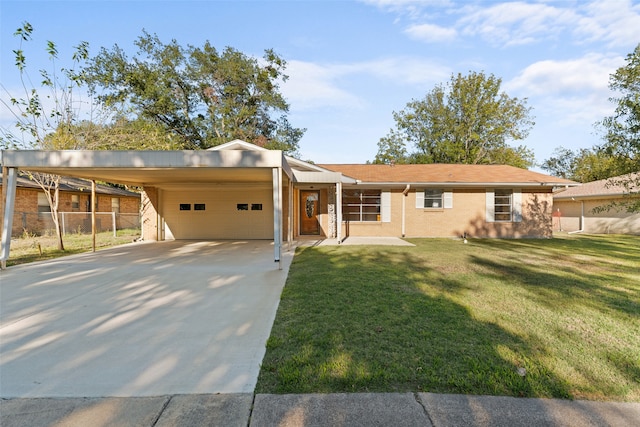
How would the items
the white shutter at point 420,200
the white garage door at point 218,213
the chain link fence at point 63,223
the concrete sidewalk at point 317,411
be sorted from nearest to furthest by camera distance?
the concrete sidewalk at point 317,411
the white garage door at point 218,213
the white shutter at point 420,200
the chain link fence at point 63,223

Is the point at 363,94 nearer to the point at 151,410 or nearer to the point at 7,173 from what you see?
the point at 7,173

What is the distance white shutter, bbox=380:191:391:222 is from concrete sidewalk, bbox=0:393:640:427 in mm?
12037

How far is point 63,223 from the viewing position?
45.3 feet

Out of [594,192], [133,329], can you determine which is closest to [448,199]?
[594,192]

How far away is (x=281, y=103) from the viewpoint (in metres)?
26.4

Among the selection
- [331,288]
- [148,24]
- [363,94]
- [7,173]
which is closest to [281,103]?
[363,94]

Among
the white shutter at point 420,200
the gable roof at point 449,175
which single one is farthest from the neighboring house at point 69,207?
the white shutter at point 420,200

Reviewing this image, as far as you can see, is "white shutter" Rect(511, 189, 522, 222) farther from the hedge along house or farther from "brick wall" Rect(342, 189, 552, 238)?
"brick wall" Rect(342, 189, 552, 238)

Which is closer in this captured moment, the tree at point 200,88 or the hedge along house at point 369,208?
the hedge along house at point 369,208

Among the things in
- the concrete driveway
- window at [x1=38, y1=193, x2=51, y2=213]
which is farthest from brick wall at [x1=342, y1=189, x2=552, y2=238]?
window at [x1=38, y1=193, x2=51, y2=213]

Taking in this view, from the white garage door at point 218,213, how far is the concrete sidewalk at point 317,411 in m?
11.5

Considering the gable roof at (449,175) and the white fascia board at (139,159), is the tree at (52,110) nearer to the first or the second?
the white fascia board at (139,159)

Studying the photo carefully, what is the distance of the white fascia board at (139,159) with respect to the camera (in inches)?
286

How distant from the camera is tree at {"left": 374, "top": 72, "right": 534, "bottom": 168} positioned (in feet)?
88.8
